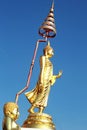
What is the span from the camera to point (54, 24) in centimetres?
1195

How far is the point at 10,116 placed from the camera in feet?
18.3

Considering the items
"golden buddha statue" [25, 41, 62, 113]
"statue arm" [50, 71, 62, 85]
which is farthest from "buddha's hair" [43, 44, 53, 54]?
"statue arm" [50, 71, 62, 85]

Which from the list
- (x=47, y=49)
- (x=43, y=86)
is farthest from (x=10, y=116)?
(x=47, y=49)

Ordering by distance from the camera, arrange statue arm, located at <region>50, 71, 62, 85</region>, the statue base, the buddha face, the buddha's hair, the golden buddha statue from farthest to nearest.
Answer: the buddha's hair → statue arm, located at <region>50, 71, 62, 85</region> → the golden buddha statue → the statue base → the buddha face

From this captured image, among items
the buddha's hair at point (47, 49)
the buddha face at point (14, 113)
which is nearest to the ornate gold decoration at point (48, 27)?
the buddha's hair at point (47, 49)

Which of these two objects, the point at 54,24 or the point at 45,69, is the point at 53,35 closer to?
the point at 54,24

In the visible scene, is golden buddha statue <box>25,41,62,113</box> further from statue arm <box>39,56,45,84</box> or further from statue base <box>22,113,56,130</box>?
statue base <box>22,113,56,130</box>

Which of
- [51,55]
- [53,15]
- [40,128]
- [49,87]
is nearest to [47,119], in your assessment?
[40,128]

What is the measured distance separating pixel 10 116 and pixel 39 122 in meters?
4.14

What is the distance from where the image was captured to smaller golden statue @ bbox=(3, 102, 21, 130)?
5508 mm

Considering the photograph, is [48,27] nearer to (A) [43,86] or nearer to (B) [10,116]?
(A) [43,86]

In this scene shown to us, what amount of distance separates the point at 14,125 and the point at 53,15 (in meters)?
7.16

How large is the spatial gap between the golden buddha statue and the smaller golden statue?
450 centimetres

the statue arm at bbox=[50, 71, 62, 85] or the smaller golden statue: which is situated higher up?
the statue arm at bbox=[50, 71, 62, 85]
